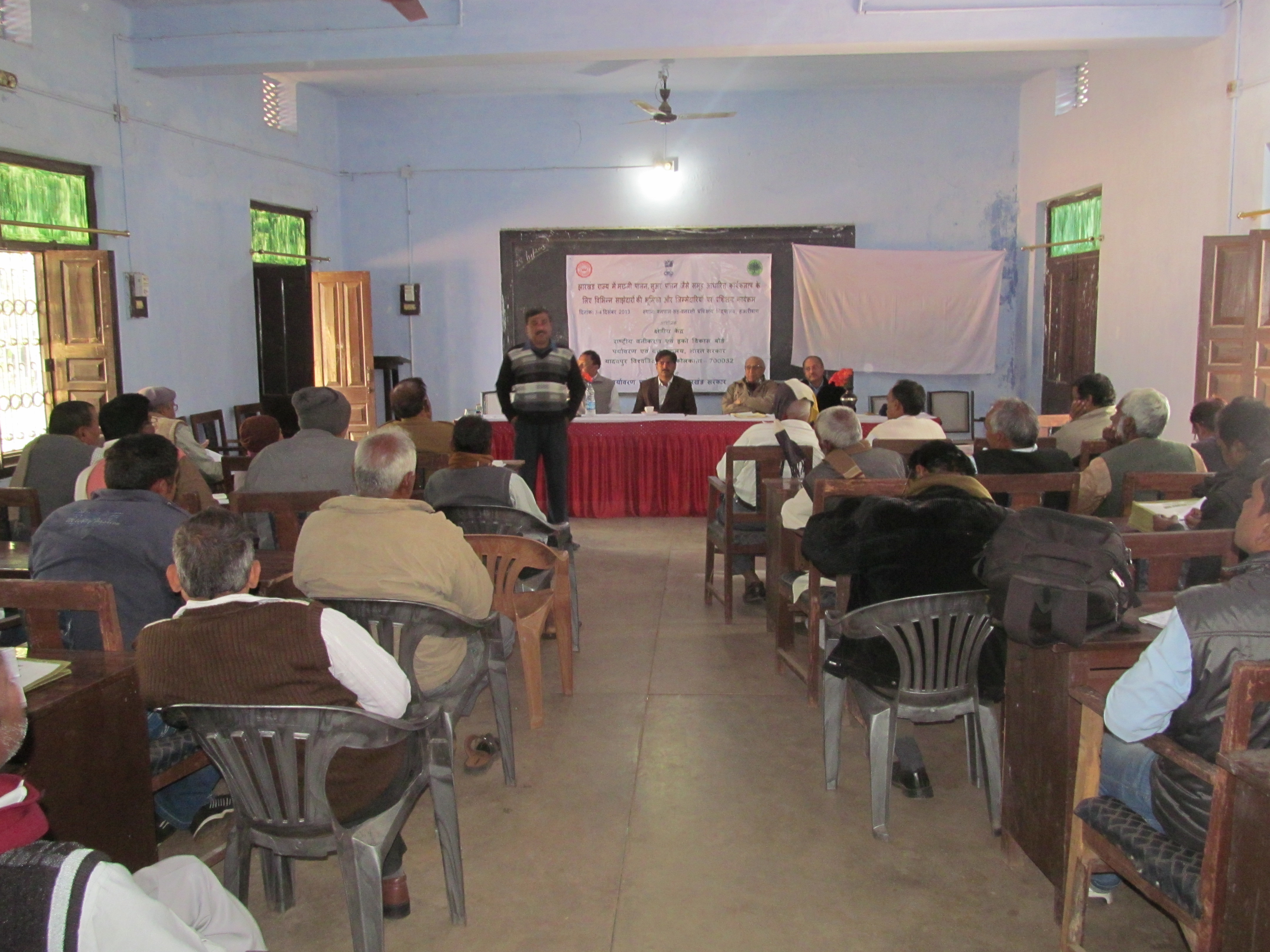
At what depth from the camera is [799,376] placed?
31.8 ft

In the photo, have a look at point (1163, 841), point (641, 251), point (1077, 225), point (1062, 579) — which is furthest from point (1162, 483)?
point (641, 251)

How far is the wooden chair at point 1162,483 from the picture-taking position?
3.59 meters

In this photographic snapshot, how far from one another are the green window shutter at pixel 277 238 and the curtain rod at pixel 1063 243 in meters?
6.49

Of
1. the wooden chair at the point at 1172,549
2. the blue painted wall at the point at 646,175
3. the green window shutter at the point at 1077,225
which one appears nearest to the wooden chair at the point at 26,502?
the wooden chair at the point at 1172,549

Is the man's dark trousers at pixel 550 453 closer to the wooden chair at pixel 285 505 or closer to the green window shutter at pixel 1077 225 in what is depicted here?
the wooden chair at pixel 285 505

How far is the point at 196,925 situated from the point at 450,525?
4.64ft

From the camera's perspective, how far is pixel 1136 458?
3.86 metres

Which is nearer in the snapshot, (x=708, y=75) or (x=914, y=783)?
(x=914, y=783)

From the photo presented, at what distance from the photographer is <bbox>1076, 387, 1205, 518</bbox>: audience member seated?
3.86 metres

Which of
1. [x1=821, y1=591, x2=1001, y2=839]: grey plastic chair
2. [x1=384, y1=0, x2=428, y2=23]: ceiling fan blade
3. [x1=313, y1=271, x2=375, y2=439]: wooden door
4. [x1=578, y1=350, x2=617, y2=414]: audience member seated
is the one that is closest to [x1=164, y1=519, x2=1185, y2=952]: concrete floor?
[x1=821, y1=591, x2=1001, y2=839]: grey plastic chair

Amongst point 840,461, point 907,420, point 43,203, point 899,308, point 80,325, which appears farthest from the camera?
point 899,308

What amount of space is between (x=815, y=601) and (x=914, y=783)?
711 mm

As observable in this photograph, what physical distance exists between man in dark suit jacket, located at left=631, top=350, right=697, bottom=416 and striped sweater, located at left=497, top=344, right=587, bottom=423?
2214mm

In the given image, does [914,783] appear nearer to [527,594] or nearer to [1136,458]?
[527,594]
